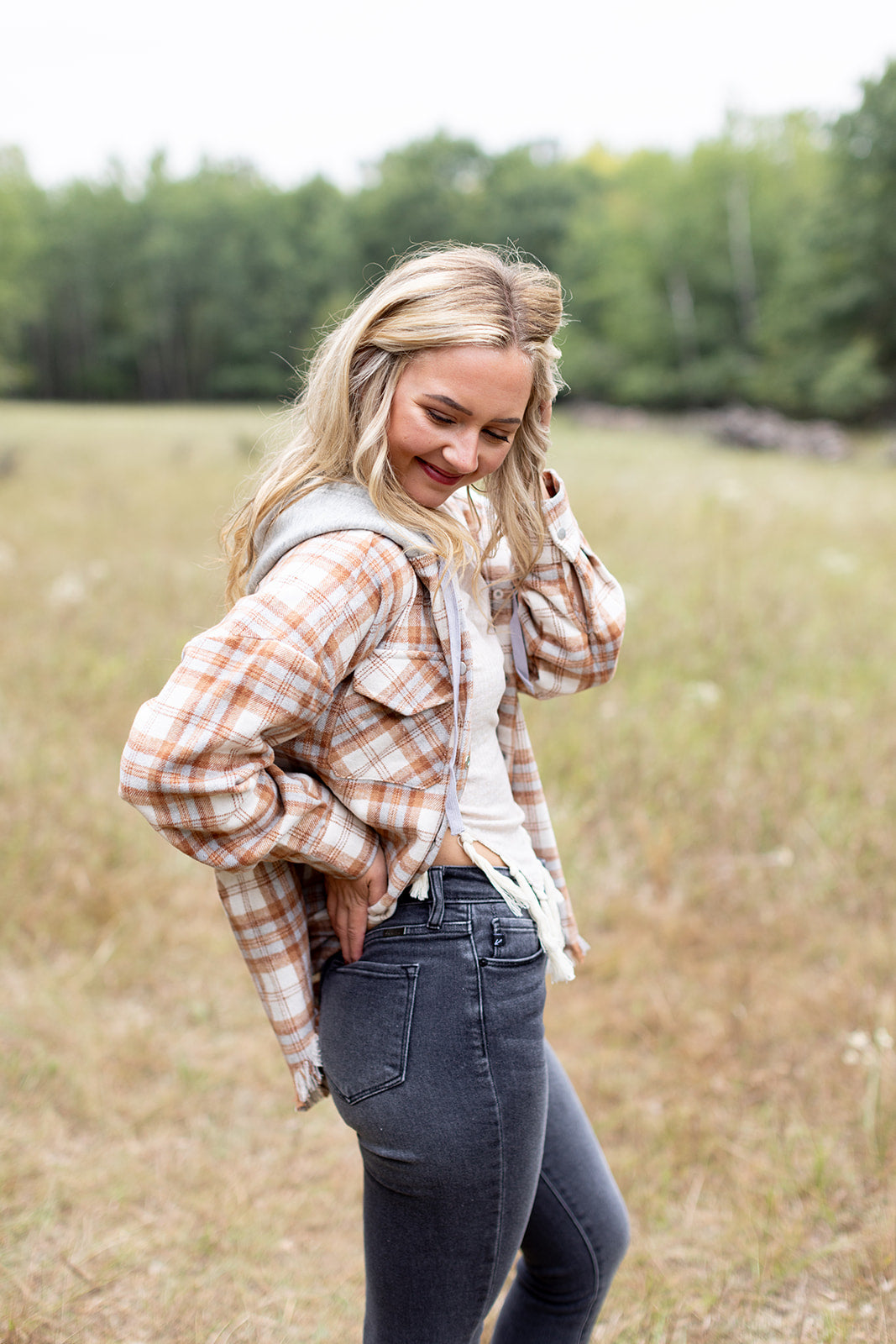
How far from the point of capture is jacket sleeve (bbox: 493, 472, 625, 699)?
1.77m

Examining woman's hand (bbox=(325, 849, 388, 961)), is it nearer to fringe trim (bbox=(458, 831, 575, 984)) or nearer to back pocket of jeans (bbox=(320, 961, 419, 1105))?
back pocket of jeans (bbox=(320, 961, 419, 1105))

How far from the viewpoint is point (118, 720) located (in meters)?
5.56

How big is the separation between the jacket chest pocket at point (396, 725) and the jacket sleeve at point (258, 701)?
63 millimetres

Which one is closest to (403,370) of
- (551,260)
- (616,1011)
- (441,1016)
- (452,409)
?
(452,409)

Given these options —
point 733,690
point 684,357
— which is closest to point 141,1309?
point 733,690

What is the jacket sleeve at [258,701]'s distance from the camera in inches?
53.2

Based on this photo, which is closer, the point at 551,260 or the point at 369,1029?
the point at 369,1029

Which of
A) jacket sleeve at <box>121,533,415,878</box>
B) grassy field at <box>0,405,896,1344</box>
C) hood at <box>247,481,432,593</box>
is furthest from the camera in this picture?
grassy field at <box>0,405,896,1344</box>

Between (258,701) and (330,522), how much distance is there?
0.98 feet

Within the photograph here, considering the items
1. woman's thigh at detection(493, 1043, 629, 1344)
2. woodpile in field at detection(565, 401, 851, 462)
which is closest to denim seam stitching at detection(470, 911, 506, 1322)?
woman's thigh at detection(493, 1043, 629, 1344)

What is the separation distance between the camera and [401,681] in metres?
Result: 1.51

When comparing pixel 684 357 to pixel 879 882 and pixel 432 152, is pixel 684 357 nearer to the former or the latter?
pixel 432 152

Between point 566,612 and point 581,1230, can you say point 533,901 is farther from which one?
point 581,1230

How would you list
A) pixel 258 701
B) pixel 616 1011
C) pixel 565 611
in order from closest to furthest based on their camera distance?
1. pixel 258 701
2. pixel 565 611
3. pixel 616 1011
